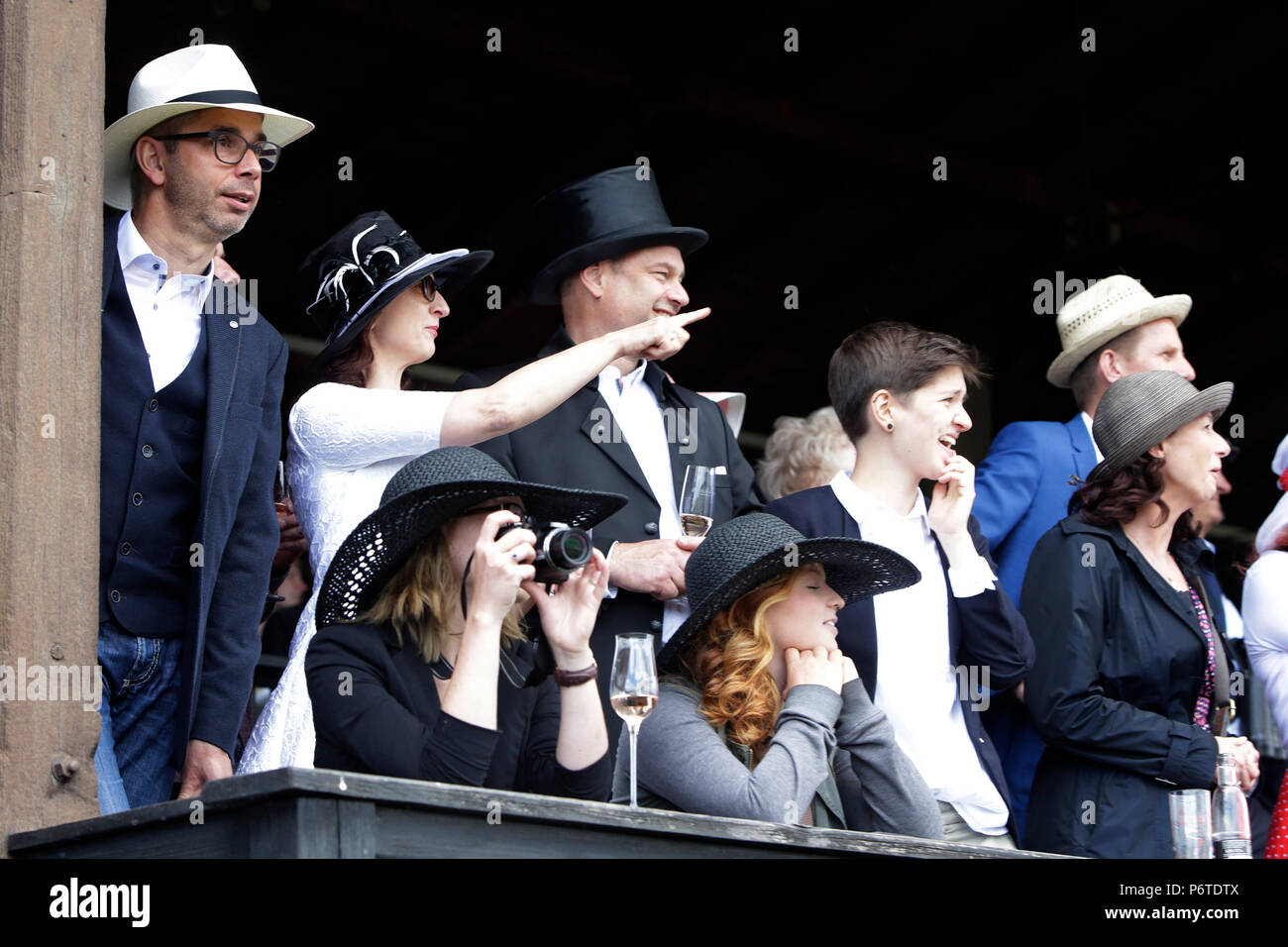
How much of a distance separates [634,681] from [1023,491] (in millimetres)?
1999

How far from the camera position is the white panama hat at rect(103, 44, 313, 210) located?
11.4 feet

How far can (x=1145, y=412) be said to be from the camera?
418 cm

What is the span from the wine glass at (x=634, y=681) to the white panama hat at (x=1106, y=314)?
2.41m

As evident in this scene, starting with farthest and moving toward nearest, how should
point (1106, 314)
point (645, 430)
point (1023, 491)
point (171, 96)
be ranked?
point (1106, 314), point (1023, 491), point (645, 430), point (171, 96)

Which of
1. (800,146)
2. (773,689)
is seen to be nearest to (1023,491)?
(773,689)

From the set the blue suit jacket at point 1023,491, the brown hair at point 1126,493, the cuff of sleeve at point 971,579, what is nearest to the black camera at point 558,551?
the cuff of sleeve at point 971,579

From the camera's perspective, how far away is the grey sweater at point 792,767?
2994 millimetres

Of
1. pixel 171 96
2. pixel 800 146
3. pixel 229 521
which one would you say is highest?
pixel 800 146

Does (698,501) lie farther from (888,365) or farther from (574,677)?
(888,365)

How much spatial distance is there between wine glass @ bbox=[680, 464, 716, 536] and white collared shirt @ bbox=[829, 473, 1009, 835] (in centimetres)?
44

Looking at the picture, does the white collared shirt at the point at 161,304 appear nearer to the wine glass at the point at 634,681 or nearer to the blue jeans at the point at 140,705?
the blue jeans at the point at 140,705

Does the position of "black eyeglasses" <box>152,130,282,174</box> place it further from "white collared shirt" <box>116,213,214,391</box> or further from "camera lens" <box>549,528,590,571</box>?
"camera lens" <box>549,528,590,571</box>

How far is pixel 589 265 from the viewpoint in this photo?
4109mm
